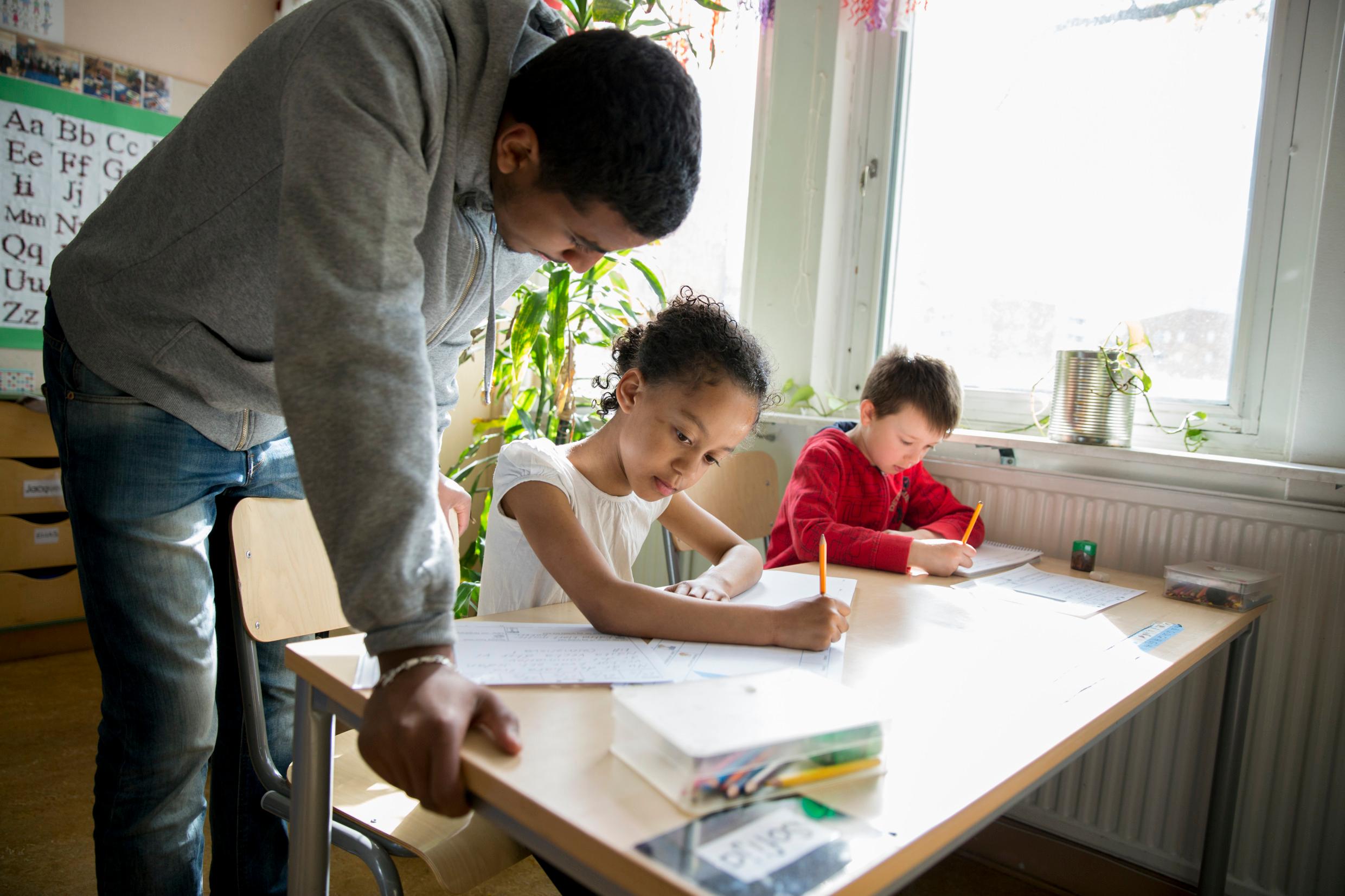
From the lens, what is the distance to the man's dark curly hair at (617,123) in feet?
2.47

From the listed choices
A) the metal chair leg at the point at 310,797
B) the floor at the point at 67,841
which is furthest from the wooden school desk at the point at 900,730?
the floor at the point at 67,841

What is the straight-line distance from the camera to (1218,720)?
1654mm

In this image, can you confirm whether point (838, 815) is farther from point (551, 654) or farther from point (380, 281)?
point (380, 281)

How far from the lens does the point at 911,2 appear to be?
2.13 m

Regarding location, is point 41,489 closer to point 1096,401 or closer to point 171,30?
point 171,30

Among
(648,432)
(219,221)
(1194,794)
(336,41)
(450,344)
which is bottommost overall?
(1194,794)

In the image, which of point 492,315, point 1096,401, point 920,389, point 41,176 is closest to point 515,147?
point 492,315

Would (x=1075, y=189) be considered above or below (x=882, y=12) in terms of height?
below

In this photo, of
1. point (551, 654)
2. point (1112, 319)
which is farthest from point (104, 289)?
point (1112, 319)

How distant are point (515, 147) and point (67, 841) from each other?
1.76 meters

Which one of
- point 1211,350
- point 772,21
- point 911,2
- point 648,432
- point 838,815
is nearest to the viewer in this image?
point 838,815

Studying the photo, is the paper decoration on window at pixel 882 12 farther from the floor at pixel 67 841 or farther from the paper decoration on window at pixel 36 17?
the paper decoration on window at pixel 36 17

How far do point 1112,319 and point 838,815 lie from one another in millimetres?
1716

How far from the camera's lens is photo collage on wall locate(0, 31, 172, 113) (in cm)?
275
